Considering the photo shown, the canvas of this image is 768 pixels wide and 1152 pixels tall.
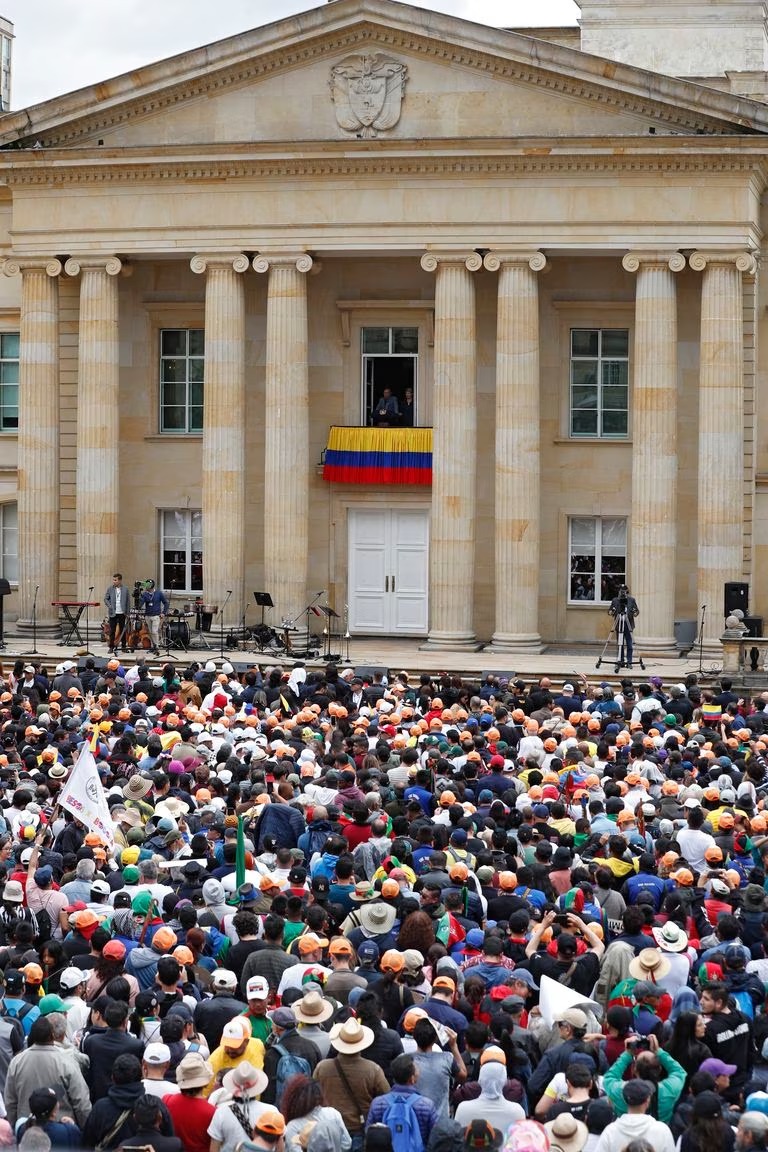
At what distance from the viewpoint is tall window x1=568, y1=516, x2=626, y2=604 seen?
4200 centimetres

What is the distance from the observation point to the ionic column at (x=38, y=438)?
4234 cm

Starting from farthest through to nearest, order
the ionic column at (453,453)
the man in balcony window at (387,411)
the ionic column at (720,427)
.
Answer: the man in balcony window at (387,411) < the ionic column at (453,453) < the ionic column at (720,427)

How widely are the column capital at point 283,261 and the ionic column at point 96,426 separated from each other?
350 cm

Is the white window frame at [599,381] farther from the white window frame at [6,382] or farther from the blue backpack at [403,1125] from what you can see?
the blue backpack at [403,1125]

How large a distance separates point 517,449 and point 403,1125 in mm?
29284

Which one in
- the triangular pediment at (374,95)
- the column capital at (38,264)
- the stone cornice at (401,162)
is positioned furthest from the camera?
the column capital at (38,264)

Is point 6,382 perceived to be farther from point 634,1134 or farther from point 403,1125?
point 634,1134

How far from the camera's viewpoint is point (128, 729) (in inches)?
952

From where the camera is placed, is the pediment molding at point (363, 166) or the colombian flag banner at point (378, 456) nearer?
the pediment molding at point (363, 166)

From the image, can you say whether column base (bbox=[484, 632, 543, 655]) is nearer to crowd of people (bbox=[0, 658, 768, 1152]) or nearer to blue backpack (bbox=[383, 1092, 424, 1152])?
crowd of people (bbox=[0, 658, 768, 1152])

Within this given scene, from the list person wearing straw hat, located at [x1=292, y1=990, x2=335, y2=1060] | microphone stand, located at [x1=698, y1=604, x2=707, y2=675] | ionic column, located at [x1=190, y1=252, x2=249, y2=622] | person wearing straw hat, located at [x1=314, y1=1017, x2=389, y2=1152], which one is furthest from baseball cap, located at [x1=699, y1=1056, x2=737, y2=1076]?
ionic column, located at [x1=190, y1=252, x2=249, y2=622]

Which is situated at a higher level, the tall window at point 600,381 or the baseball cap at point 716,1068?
the tall window at point 600,381

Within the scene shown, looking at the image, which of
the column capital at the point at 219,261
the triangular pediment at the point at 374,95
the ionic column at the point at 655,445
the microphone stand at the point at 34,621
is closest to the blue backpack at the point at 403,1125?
the ionic column at the point at 655,445

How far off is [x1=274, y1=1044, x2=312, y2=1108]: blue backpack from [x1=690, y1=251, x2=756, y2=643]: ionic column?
27.9 metres
